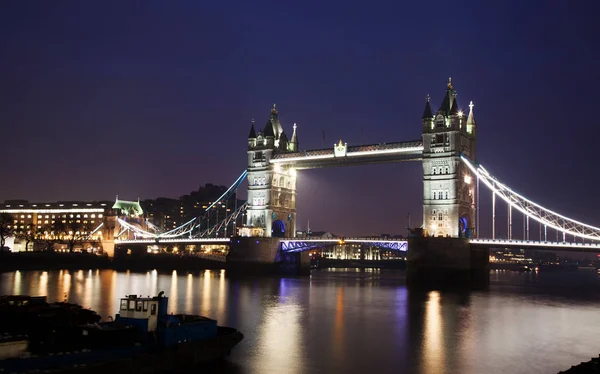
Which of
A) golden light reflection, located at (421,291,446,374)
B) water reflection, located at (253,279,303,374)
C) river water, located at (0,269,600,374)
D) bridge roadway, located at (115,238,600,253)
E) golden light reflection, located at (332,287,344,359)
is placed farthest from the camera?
bridge roadway, located at (115,238,600,253)

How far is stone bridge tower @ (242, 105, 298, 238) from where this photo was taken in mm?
82812

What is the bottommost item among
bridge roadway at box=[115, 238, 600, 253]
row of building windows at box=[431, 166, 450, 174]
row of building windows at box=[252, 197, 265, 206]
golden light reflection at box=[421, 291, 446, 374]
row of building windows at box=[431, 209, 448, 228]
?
golden light reflection at box=[421, 291, 446, 374]

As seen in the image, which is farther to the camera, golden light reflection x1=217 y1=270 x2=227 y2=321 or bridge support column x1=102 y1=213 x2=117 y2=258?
bridge support column x1=102 y1=213 x2=117 y2=258

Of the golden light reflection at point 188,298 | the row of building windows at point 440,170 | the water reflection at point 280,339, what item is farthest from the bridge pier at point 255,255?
the water reflection at point 280,339

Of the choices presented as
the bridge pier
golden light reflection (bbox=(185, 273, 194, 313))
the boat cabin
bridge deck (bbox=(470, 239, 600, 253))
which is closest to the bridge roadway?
bridge deck (bbox=(470, 239, 600, 253))

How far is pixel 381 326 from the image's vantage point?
119ft

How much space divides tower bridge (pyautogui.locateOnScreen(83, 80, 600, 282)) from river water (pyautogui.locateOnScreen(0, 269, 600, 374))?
5.48 meters

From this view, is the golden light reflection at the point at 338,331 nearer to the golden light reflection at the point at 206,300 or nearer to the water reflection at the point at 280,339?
the water reflection at the point at 280,339

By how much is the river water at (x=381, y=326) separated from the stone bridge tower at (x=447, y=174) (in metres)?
9.06

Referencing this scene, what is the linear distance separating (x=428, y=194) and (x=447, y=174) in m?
2.90

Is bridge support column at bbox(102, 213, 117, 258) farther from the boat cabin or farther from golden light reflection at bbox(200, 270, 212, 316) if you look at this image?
the boat cabin

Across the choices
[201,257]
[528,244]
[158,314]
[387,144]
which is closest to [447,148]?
[387,144]

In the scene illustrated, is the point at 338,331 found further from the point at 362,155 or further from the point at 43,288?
the point at 362,155

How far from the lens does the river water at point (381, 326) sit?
25.8 meters
